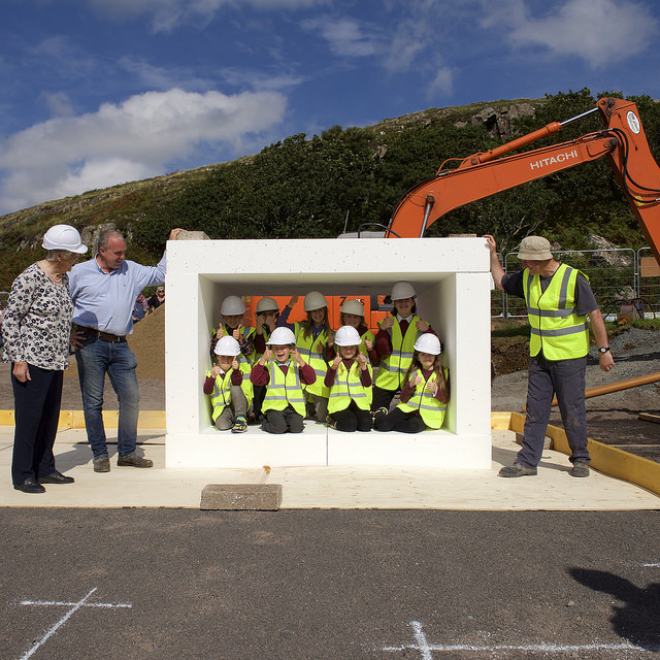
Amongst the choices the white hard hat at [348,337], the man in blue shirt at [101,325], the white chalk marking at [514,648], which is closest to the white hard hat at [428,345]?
the white hard hat at [348,337]

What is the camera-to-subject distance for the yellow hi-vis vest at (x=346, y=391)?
5898 mm

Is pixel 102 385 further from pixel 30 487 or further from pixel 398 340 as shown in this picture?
pixel 398 340

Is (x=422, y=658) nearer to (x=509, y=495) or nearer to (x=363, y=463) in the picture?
(x=509, y=495)

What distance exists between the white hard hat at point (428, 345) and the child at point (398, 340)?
465 millimetres

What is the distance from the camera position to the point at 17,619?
106 inches

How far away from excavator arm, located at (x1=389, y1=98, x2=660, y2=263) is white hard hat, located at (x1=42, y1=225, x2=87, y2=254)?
5958 millimetres

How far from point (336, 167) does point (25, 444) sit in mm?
38327

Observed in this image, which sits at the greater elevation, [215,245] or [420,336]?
[215,245]

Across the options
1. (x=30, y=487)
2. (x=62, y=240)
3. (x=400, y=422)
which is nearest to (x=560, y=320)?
(x=400, y=422)

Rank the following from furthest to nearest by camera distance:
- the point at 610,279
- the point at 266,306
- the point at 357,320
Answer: the point at 610,279
the point at 266,306
the point at 357,320

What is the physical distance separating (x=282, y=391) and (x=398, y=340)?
1.35 meters

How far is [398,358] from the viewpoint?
21.1 feet

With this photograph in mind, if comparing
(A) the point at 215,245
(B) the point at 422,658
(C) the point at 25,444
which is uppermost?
(A) the point at 215,245

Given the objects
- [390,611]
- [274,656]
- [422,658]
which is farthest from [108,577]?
[422,658]
